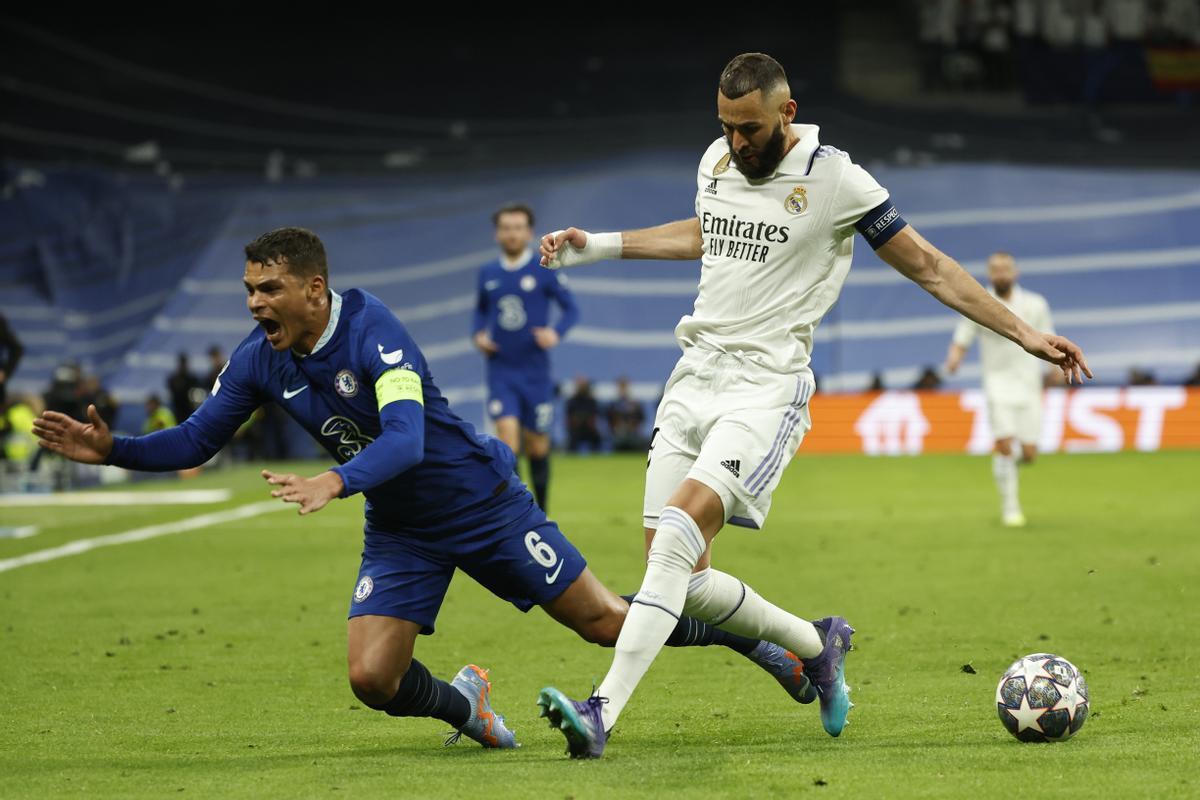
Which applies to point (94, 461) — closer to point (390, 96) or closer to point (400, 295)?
point (400, 295)

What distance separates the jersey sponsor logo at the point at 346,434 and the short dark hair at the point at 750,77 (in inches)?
67.4

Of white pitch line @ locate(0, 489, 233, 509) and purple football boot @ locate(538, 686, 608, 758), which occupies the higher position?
purple football boot @ locate(538, 686, 608, 758)

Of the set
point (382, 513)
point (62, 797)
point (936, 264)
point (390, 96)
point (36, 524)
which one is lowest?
point (36, 524)

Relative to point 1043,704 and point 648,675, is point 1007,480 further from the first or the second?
point 1043,704

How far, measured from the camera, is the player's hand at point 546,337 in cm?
1427

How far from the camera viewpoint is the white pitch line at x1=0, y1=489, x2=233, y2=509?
1911 centimetres

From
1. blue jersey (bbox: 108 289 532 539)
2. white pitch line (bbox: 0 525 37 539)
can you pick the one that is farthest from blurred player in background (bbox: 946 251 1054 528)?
blue jersey (bbox: 108 289 532 539)

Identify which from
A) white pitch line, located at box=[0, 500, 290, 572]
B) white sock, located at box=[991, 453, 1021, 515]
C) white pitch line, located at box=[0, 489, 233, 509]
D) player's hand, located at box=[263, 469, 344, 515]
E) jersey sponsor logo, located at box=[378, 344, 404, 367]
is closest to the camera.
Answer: player's hand, located at box=[263, 469, 344, 515]

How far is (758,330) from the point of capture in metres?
6.05

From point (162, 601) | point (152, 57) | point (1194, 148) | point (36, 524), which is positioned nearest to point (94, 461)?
point (162, 601)

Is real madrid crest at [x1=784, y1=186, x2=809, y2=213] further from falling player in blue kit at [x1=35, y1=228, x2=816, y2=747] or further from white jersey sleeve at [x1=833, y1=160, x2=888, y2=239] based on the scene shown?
falling player in blue kit at [x1=35, y1=228, x2=816, y2=747]

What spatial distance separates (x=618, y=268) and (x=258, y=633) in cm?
2069

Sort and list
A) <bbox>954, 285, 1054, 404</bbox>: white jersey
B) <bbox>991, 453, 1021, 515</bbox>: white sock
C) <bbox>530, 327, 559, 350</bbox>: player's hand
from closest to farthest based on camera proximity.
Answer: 1. <bbox>530, 327, 559, 350</bbox>: player's hand
2. <bbox>991, 453, 1021, 515</bbox>: white sock
3. <bbox>954, 285, 1054, 404</bbox>: white jersey

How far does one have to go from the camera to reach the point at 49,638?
9180 millimetres
